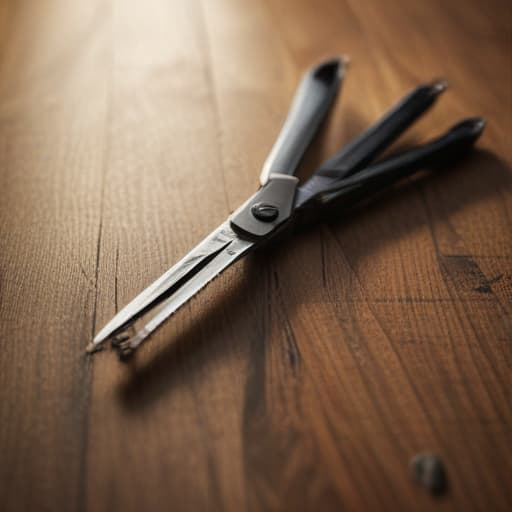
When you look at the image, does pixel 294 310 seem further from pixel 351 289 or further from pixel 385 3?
pixel 385 3

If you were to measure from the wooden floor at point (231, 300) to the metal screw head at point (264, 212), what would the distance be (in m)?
0.04

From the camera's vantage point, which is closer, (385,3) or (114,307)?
(114,307)

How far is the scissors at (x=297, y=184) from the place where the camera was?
470mm

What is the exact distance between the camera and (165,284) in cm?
47

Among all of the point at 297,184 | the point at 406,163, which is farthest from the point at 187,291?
the point at 406,163

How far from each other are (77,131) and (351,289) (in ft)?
1.24

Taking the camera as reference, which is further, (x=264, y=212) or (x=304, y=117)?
(x=304, y=117)

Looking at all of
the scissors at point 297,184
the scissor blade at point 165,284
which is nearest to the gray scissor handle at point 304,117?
the scissors at point 297,184

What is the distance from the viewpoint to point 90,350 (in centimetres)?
48

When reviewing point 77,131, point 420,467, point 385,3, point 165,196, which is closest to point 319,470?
point 420,467

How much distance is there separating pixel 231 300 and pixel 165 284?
0.08 metres

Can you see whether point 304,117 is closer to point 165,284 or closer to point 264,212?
point 264,212

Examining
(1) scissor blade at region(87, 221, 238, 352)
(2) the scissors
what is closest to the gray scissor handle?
(2) the scissors

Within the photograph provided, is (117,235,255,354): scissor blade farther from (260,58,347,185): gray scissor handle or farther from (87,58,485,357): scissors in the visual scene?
(260,58,347,185): gray scissor handle
